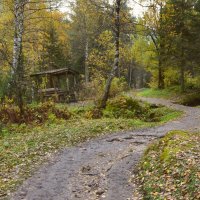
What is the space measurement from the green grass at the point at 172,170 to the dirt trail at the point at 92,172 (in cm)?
52

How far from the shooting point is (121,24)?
2112 cm

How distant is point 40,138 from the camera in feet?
47.9

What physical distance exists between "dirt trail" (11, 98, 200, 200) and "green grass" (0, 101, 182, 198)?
52 cm

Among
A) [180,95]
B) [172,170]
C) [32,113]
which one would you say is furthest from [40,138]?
[180,95]

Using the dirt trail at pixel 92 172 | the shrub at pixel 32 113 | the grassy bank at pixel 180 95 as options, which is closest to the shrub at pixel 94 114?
the shrub at pixel 32 113

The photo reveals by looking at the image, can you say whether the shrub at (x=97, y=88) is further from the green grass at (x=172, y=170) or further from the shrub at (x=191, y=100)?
the green grass at (x=172, y=170)

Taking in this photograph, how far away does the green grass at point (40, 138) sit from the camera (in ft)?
36.0

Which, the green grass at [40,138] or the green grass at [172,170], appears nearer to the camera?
the green grass at [172,170]

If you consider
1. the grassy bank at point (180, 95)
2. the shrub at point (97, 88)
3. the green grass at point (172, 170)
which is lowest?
the green grass at point (172, 170)

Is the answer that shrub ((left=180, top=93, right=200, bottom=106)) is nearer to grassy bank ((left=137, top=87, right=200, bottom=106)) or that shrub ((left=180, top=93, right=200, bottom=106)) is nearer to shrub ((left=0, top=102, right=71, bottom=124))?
grassy bank ((left=137, top=87, right=200, bottom=106))

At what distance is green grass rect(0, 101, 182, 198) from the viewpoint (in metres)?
11.0

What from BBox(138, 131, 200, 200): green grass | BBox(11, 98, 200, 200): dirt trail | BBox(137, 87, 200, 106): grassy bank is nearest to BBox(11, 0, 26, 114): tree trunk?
BBox(11, 98, 200, 200): dirt trail

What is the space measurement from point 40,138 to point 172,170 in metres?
7.21

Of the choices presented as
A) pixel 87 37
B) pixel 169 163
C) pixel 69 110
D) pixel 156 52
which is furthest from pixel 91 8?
pixel 87 37
